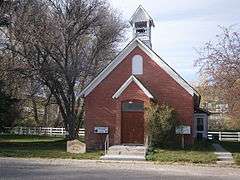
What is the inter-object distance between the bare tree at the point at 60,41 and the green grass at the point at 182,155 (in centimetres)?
1296

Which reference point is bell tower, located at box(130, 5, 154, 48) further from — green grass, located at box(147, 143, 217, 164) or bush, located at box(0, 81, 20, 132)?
bush, located at box(0, 81, 20, 132)

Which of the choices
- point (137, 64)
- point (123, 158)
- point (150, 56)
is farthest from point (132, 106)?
point (123, 158)

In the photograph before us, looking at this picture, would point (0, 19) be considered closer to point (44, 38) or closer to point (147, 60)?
point (44, 38)

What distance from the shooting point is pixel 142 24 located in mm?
34938

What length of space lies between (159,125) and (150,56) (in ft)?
17.3

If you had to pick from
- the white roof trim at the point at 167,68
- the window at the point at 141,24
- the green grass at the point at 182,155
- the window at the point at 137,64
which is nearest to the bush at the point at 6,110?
the window at the point at 137,64

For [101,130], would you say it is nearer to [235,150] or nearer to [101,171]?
[235,150]

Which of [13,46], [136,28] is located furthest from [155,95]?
[13,46]

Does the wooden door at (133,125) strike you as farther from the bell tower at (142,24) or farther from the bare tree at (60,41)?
the bare tree at (60,41)

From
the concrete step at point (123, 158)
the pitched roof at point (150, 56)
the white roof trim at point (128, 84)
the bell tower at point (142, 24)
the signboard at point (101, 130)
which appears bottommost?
the concrete step at point (123, 158)

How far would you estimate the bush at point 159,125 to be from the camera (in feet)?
96.0

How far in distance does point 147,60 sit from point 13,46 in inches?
481

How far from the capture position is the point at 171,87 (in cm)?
3150

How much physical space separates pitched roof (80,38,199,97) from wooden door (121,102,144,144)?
2.98 meters
